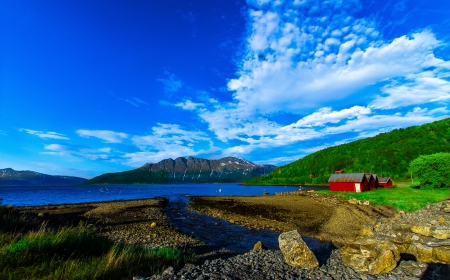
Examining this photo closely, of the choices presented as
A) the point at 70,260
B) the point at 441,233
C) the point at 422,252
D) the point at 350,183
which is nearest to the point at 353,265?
the point at 422,252

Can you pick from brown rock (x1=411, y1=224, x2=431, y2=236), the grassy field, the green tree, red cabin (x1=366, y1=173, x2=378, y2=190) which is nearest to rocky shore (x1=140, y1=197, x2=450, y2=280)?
brown rock (x1=411, y1=224, x2=431, y2=236)

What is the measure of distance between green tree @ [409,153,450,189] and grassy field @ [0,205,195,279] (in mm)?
56318

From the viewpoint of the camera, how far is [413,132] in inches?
5704

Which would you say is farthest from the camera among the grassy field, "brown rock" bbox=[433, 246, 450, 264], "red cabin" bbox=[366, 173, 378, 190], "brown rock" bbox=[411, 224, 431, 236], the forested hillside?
the forested hillside

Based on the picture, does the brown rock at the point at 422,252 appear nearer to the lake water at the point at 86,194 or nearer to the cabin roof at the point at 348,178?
the cabin roof at the point at 348,178

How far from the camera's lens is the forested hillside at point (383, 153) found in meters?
120

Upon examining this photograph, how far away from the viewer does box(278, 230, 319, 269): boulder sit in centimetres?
987

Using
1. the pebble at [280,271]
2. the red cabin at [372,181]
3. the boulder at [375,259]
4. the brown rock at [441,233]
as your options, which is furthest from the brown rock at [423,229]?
the red cabin at [372,181]

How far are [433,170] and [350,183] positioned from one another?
19.8 metres

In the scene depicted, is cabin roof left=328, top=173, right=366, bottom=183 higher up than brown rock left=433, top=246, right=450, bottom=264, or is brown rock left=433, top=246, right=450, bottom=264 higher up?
cabin roof left=328, top=173, right=366, bottom=183

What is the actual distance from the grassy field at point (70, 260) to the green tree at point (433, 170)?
2217 inches

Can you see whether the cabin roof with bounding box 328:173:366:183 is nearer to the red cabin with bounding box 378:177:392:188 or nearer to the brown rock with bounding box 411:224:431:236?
the red cabin with bounding box 378:177:392:188

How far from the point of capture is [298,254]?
10.1m

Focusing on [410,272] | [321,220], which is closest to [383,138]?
[321,220]
